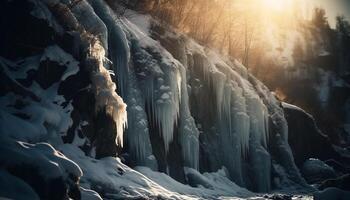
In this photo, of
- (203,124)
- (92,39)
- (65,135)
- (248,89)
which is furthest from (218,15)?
(65,135)

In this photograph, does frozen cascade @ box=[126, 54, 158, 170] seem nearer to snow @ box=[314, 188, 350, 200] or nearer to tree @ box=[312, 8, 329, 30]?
snow @ box=[314, 188, 350, 200]

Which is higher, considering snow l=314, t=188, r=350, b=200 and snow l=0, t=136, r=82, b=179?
snow l=0, t=136, r=82, b=179

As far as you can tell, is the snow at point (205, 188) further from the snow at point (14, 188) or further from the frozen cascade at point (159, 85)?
the snow at point (14, 188)

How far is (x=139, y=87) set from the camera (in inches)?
1091

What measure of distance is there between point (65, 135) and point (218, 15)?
1271 inches

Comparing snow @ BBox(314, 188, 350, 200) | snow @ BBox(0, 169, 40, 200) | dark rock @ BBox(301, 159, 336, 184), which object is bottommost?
dark rock @ BBox(301, 159, 336, 184)

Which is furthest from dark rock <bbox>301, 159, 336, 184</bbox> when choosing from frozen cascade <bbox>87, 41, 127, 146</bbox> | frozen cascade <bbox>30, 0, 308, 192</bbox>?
frozen cascade <bbox>87, 41, 127, 146</bbox>

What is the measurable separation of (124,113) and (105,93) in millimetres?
1363

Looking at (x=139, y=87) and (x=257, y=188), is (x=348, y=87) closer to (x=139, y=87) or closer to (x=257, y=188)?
(x=257, y=188)

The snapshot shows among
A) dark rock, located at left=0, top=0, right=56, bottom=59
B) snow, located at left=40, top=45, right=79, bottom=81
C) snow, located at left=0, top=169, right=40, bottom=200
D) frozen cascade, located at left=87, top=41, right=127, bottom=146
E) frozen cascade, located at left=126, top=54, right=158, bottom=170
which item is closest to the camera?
snow, located at left=0, top=169, right=40, bottom=200

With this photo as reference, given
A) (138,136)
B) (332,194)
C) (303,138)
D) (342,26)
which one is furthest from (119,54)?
(342,26)

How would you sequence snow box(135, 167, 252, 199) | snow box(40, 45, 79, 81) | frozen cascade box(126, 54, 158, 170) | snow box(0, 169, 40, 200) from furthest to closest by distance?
frozen cascade box(126, 54, 158, 170) → snow box(135, 167, 252, 199) → snow box(40, 45, 79, 81) → snow box(0, 169, 40, 200)

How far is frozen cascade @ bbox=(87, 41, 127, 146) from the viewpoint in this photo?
20219 millimetres

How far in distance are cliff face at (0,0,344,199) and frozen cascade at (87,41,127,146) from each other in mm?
45
